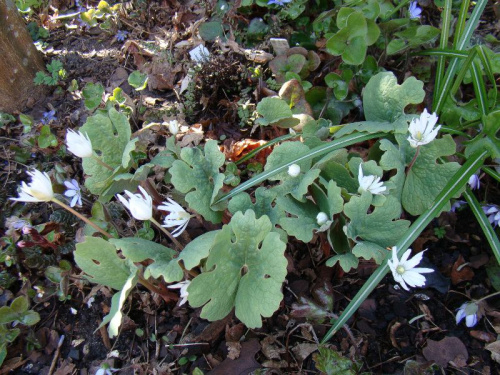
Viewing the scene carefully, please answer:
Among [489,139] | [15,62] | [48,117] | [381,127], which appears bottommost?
[489,139]

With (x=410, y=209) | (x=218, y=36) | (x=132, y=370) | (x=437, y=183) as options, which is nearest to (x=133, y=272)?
(x=132, y=370)

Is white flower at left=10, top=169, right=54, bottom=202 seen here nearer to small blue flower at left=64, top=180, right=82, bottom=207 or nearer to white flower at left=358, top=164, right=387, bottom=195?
small blue flower at left=64, top=180, right=82, bottom=207

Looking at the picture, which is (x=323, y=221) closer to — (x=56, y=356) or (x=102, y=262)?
(x=102, y=262)

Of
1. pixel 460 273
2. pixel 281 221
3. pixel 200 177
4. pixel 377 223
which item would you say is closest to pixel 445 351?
pixel 460 273

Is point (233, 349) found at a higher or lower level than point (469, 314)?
higher

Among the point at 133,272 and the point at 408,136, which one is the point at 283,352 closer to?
the point at 133,272

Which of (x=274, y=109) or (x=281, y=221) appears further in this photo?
(x=274, y=109)
